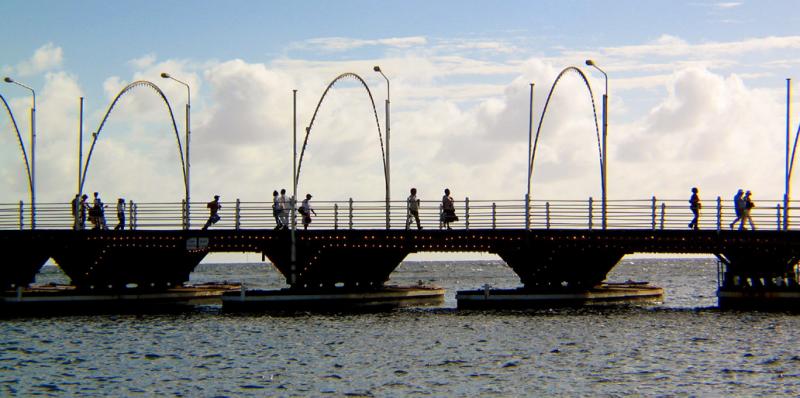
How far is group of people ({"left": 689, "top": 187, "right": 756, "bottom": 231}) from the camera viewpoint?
59594 mm

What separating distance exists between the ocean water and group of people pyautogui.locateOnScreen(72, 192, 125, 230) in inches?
183

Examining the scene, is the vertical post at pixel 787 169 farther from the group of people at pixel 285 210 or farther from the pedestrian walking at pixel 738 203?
A: the group of people at pixel 285 210

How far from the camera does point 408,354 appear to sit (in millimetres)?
46781

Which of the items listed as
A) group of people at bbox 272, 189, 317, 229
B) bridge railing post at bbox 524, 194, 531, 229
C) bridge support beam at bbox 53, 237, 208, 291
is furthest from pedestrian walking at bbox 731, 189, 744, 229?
bridge support beam at bbox 53, 237, 208, 291

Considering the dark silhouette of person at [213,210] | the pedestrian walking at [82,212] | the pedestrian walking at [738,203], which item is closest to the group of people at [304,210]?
the dark silhouette of person at [213,210]

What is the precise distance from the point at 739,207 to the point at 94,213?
31.6 m

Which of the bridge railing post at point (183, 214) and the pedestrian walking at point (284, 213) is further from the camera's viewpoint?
the bridge railing post at point (183, 214)

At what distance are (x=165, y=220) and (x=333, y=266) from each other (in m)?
8.88

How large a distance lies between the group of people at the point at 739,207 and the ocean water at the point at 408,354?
15.1 ft

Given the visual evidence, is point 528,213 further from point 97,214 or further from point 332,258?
point 97,214

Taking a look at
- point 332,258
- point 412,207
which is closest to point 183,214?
point 332,258

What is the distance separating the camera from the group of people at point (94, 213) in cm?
6475

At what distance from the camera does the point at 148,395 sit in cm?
3694

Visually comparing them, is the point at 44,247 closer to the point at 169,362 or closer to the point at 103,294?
the point at 103,294
